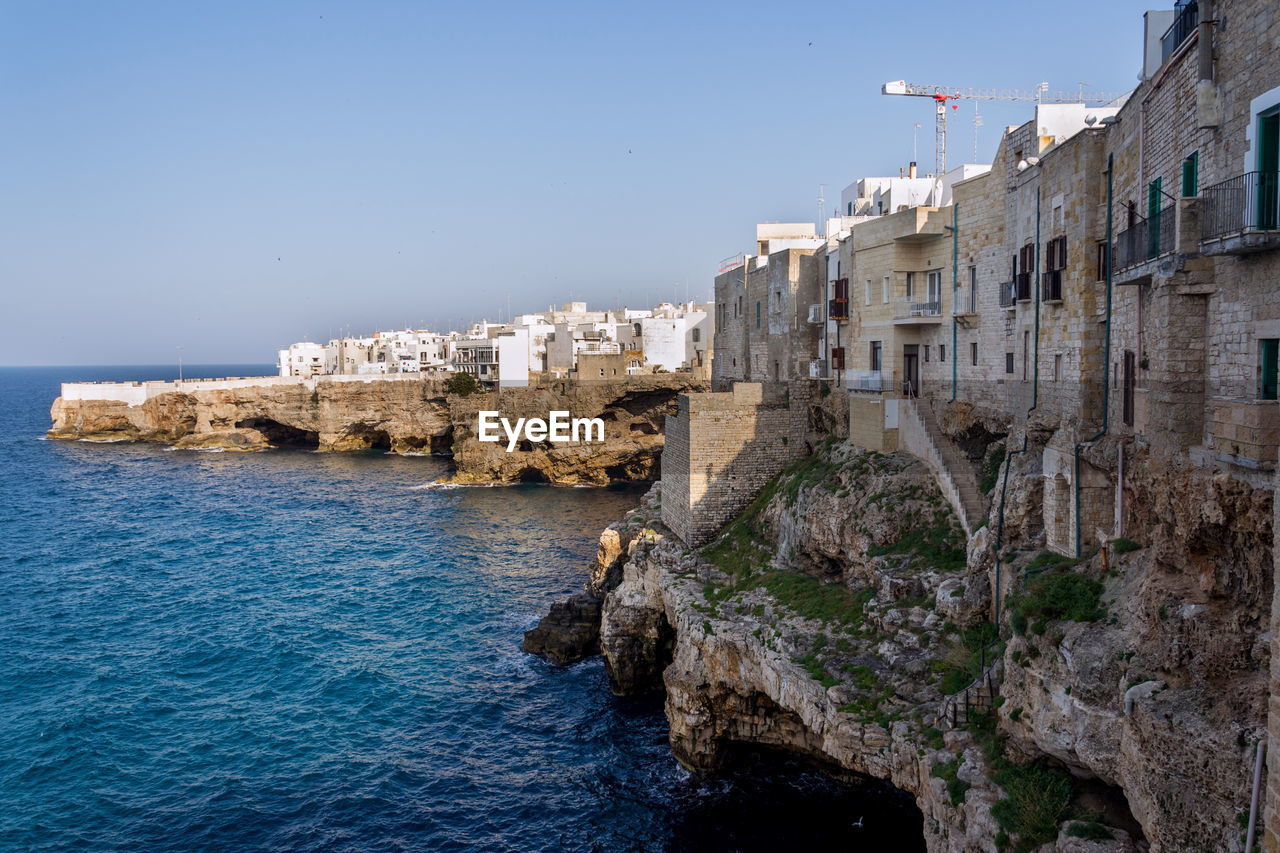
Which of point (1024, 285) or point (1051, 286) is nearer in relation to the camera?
point (1051, 286)

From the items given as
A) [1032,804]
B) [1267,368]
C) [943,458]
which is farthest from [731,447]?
[1267,368]

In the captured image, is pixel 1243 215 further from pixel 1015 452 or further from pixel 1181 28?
pixel 1015 452

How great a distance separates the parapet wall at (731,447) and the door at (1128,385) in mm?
17295

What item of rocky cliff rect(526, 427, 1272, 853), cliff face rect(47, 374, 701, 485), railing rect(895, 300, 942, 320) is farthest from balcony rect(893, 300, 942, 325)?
cliff face rect(47, 374, 701, 485)

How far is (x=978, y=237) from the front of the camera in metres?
26.7

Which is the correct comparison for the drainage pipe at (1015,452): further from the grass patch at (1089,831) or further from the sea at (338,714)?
the sea at (338,714)

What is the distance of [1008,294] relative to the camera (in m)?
24.0

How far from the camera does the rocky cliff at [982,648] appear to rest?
11562 mm

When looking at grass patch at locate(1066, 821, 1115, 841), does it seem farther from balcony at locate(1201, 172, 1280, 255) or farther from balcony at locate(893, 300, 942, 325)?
balcony at locate(893, 300, 942, 325)

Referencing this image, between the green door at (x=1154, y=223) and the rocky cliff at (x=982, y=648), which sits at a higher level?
the green door at (x=1154, y=223)

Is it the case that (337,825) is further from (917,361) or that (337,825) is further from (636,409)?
(636,409)

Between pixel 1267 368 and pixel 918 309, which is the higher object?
pixel 918 309

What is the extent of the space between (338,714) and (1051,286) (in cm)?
2480

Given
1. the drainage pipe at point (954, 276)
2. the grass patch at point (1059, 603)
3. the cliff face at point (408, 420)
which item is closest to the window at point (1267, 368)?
the grass patch at point (1059, 603)
